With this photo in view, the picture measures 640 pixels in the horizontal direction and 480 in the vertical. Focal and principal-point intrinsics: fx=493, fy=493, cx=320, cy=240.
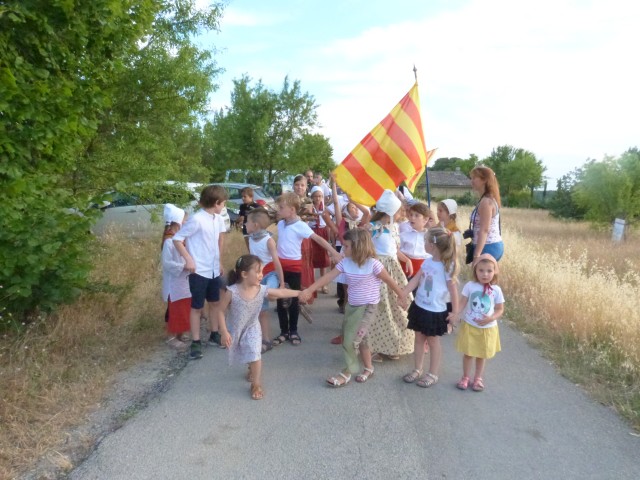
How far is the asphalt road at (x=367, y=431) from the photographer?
302cm

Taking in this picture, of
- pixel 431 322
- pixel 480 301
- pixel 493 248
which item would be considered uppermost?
pixel 493 248

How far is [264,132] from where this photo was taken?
25.0 m

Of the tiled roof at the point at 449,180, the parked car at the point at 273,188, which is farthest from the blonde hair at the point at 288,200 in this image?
the tiled roof at the point at 449,180

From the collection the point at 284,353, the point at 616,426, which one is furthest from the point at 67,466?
the point at 616,426

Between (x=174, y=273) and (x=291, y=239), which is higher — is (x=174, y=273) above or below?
below

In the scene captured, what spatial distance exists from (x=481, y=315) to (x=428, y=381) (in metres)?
0.76

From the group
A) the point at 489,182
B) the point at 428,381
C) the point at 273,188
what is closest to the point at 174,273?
the point at 428,381

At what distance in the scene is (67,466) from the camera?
2.96m

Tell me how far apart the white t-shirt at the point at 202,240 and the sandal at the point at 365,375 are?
1822 mm

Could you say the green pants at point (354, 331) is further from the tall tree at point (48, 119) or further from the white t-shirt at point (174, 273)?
the tall tree at point (48, 119)

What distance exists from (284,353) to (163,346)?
1326mm

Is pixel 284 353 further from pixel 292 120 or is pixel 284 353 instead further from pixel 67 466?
pixel 292 120

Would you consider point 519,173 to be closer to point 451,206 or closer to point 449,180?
point 449,180

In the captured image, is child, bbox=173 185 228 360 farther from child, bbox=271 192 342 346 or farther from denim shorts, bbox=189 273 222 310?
child, bbox=271 192 342 346
